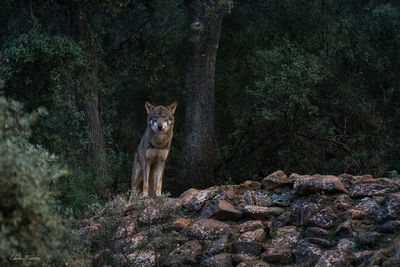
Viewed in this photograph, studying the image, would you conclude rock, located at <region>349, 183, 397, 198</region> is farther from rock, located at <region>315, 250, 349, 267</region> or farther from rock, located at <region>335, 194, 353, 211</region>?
rock, located at <region>315, 250, 349, 267</region>

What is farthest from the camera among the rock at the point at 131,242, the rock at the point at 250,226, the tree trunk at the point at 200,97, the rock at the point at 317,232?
the tree trunk at the point at 200,97

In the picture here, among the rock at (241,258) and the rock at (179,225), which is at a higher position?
the rock at (179,225)

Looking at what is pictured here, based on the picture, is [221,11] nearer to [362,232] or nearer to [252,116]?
[252,116]

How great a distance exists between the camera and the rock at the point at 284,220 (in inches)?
352

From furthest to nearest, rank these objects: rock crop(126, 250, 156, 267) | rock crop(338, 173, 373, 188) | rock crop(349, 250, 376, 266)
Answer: rock crop(338, 173, 373, 188), rock crop(126, 250, 156, 267), rock crop(349, 250, 376, 266)

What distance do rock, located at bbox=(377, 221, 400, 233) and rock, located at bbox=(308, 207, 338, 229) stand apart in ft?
2.46

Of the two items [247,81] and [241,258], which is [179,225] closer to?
[241,258]

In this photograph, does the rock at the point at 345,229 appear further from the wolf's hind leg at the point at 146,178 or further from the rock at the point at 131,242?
the wolf's hind leg at the point at 146,178

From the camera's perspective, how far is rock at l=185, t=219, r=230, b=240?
905 cm

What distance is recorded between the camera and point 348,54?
52.3 ft

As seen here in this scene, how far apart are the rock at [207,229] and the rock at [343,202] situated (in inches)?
70.1

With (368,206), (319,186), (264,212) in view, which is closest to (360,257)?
(368,206)

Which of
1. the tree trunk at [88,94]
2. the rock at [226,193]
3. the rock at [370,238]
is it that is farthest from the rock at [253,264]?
the tree trunk at [88,94]

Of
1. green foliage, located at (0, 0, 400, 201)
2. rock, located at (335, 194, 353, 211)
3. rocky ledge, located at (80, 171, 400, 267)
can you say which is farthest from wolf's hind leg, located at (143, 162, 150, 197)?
rock, located at (335, 194, 353, 211)
